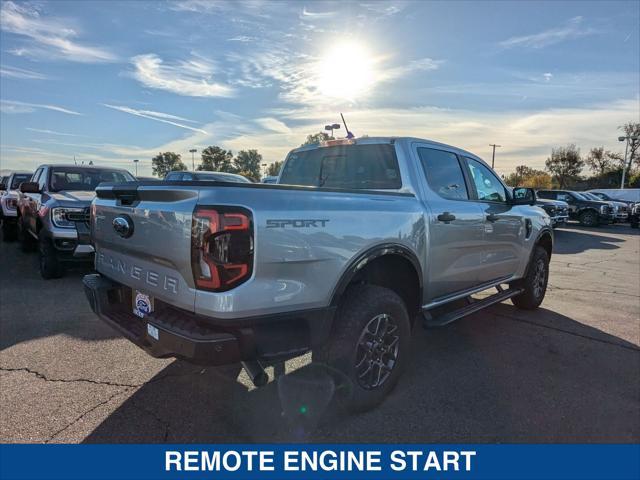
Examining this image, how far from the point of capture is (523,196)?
15.8 ft

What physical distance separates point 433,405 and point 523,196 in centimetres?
283

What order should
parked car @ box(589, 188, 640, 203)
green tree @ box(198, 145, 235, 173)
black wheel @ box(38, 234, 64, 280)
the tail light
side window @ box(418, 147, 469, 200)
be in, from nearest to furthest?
the tail light
side window @ box(418, 147, 469, 200)
black wheel @ box(38, 234, 64, 280)
parked car @ box(589, 188, 640, 203)
green tree @ box(198, 145, 235, 173)

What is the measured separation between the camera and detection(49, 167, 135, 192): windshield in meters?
7.44

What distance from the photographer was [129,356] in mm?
3811

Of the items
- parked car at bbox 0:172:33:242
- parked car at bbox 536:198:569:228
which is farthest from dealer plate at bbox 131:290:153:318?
parked car at bbox 536:198:569:228

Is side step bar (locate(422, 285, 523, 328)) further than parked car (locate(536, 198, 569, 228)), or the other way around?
parked car (locate(536, 198, 569, 228))

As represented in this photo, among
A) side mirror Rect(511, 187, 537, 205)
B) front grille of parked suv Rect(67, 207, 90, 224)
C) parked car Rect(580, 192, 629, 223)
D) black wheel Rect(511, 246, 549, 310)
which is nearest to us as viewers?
side mirror Rect(511, 187, 537, 205)

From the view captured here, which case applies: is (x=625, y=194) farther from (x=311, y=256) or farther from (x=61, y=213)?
(x=311, y=256)

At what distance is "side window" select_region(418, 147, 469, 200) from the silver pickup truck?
0.06ft

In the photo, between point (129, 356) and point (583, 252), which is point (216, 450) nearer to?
point (129, 356)

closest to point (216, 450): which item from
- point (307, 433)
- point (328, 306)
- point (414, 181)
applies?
point (307, 433)

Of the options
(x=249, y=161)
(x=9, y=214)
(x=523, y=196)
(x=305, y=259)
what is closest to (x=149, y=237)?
(x=305, y=259)

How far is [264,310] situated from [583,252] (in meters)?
12.6

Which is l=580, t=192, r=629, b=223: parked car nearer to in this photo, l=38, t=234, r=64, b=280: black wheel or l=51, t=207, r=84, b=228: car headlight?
l=51, t=207, r=84, b=228: car headlight
